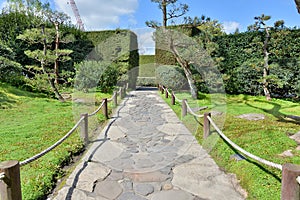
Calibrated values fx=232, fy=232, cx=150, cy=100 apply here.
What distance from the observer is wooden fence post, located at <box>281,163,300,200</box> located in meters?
1.68

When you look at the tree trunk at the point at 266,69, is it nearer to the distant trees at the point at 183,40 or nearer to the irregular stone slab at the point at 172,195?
the distant trees at the point at 183,40

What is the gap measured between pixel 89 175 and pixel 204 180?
1.39 m

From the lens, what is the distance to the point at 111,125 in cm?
549

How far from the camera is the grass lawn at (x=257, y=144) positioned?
98.0 inches

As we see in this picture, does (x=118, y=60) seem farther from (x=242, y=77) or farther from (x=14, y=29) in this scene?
(x=242, y=77)

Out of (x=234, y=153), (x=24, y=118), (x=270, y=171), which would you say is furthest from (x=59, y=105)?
(x=270, y=171)

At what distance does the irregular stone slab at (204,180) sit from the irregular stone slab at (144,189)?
11.5 inches

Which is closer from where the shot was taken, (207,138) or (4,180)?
(4,180)

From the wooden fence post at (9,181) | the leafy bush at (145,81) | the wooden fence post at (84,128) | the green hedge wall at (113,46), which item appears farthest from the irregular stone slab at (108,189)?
the leafy bush at (145,81)

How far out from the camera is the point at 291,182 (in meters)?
1.70

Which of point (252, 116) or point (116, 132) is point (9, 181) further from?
point (252, 116)

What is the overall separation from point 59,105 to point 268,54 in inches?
293

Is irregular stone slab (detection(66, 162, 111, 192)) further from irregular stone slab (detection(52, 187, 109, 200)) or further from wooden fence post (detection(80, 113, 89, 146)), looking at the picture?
wooden fence post (detection(80, 113, 89, 146))

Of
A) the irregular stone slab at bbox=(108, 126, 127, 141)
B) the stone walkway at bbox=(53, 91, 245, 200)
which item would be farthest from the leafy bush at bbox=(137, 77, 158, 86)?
the stone walkway at bbox=(53, 91, 245, 200)
